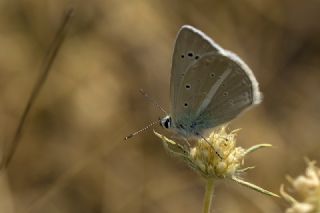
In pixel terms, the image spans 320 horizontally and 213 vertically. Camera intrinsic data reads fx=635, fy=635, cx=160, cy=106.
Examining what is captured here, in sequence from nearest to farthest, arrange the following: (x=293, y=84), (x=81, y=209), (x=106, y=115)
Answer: (x=81, y=209), (x=106, y=115), (x=293, y=84)

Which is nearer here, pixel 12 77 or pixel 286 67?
pixel 12 77

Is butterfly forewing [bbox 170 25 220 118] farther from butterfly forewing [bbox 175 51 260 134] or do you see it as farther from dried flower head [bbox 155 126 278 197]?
dried flower head [bbox 155 126 278 197]

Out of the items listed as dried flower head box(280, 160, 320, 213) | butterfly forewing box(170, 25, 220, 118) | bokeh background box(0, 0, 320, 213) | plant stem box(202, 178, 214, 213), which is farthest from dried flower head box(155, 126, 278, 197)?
bokeh background box(0, 0, 320, 213)

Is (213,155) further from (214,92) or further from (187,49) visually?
(187,49)

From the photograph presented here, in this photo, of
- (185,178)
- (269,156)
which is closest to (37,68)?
(185,178)

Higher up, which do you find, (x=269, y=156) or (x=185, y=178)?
(x=269, y=156)

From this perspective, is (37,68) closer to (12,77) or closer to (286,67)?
(12,77)

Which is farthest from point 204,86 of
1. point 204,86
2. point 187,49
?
point 187,49
